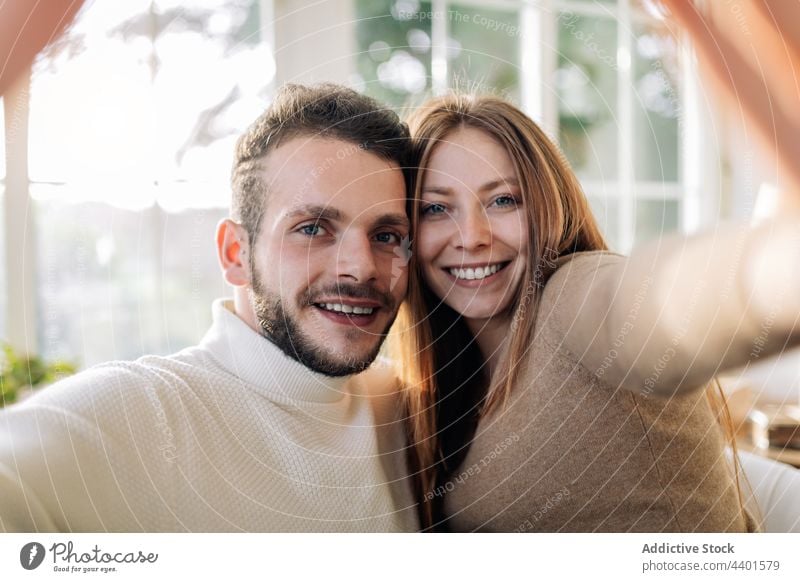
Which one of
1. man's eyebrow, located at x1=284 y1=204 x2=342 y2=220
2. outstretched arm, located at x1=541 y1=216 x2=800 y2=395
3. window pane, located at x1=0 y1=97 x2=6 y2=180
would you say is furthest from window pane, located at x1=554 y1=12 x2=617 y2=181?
window pane, located at x1=0 y1=97 x2=6 y2=180

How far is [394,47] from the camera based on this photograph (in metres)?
0.62

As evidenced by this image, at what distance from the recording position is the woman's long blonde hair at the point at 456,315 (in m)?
0.57

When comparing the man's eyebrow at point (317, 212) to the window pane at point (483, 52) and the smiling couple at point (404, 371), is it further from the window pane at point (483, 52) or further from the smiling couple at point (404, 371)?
the window pane at point (483, 52)

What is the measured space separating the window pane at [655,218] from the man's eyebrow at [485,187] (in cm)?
12

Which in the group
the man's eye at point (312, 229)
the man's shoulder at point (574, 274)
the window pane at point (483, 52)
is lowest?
the man's shoulder at point (574, 274)

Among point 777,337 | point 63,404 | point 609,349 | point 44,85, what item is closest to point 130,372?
point 63,404

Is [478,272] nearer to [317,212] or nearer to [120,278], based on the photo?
[317,212]

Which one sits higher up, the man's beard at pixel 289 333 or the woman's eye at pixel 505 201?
the woman's eye at pixel 505 201

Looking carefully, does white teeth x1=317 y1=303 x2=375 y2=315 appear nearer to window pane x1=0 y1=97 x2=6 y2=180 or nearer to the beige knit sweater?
the beige knit sweater

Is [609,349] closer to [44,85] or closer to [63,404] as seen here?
[63,404]

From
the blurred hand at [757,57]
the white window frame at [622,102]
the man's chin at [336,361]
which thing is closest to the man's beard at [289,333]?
the man's chin at [336,361]

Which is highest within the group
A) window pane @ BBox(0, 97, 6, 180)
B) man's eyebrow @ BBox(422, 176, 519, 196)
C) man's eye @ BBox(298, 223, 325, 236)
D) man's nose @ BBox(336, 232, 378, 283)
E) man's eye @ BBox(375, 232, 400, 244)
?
window pane @ BBox(0, 97, 6, 180)

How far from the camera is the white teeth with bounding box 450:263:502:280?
0.58 m
